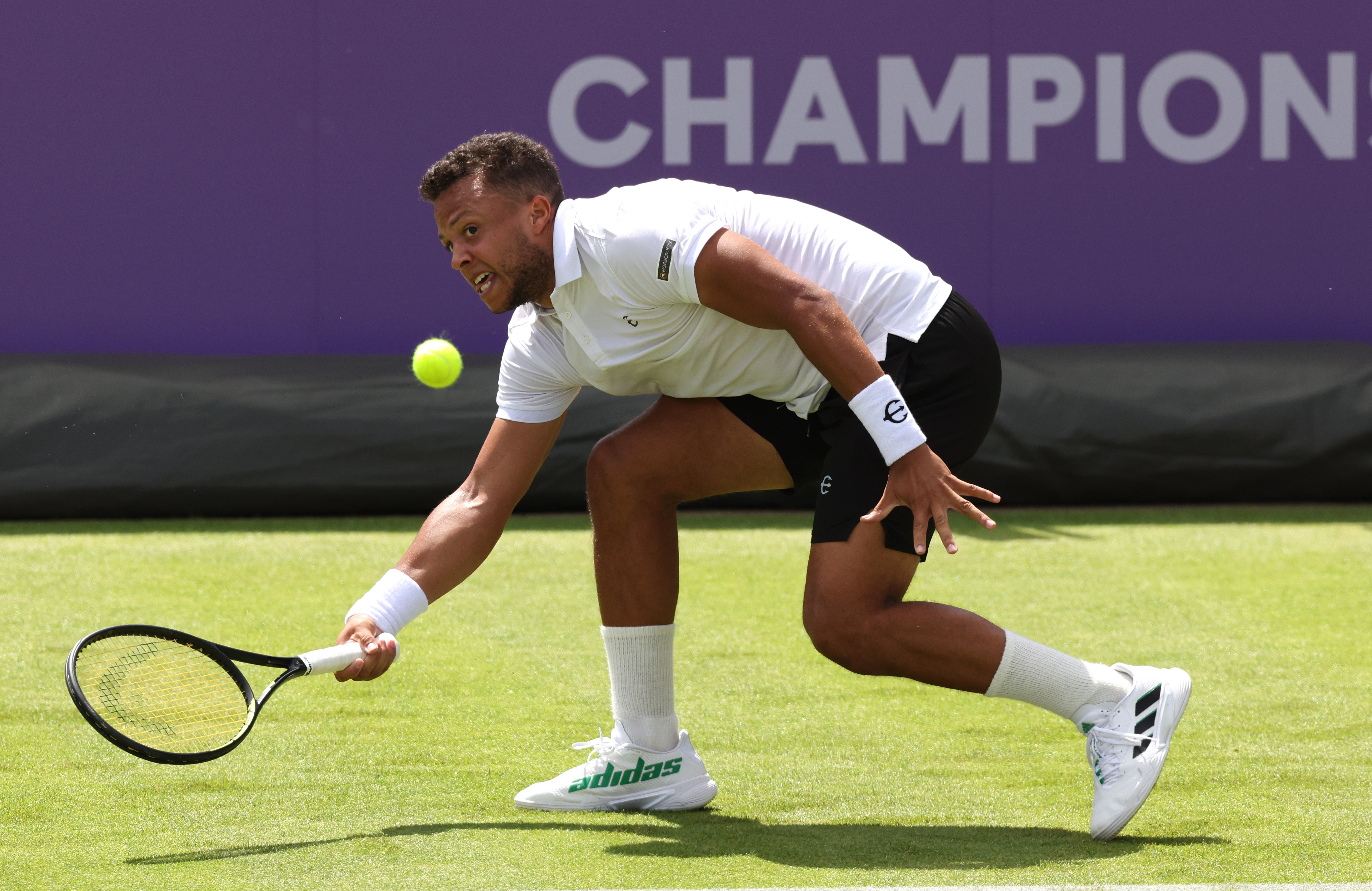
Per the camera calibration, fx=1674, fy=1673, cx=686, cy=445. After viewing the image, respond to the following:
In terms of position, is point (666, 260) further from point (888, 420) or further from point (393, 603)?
point (393, 603)

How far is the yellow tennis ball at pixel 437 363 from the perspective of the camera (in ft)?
20.2

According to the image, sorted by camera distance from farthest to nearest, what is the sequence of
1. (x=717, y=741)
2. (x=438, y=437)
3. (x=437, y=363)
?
(x=438, y=437) < (x=437, y=363) < (x=717, y=741)

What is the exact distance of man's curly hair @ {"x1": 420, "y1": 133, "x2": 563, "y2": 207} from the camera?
269 cm

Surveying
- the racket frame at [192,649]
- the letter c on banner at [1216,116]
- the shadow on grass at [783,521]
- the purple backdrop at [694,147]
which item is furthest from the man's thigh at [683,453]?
the letter c on banner at [1216,116]

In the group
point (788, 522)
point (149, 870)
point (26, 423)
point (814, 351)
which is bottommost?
point (788, 522)

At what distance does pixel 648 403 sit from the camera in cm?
651

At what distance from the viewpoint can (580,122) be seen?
297 inches

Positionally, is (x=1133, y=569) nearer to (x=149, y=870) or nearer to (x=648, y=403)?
(x=648, y=403)

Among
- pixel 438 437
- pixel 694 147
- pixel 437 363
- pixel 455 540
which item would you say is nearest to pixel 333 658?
pixel 455 540

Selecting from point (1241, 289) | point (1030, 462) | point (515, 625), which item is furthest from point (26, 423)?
point (1241, 289)

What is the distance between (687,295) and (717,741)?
3.42ft

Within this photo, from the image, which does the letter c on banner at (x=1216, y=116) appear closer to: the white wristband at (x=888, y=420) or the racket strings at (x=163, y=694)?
the white wristband at (x=888, y=420)

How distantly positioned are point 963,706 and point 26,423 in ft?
13.9

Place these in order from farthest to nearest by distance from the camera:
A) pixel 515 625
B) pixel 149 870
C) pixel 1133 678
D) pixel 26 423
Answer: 1. pixel 26 423
2. pixel 515 625
3. pixel 1133 678
4. pixel 149 870
